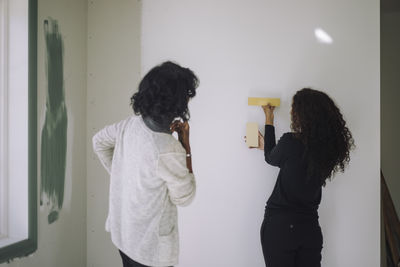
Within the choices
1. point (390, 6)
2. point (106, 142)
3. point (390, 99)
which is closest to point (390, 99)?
point (390, 99)

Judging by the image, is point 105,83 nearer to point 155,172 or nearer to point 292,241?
point 155,172

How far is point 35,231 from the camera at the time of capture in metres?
1.60

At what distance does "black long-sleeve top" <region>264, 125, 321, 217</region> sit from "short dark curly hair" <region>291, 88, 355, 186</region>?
4cm

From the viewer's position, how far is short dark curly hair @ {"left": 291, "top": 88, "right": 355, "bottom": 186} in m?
1.38

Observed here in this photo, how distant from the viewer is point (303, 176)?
55.4 inches

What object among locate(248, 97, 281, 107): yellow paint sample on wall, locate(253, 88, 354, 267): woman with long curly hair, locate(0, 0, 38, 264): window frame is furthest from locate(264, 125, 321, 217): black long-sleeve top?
locate(0, 0, 38, 264): window frame

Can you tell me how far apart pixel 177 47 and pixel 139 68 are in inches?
12.0

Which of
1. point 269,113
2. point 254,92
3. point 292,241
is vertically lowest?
point 292,241

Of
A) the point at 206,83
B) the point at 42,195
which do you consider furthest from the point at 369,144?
the point at 42,195

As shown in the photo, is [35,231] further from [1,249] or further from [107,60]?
[107,60]

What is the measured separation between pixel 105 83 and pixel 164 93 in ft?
3.81

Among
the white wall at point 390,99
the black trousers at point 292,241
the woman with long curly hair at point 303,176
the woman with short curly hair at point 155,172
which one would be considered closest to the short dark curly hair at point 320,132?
the woman with long curly hair at point 303,176

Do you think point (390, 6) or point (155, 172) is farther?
point (390, 6)

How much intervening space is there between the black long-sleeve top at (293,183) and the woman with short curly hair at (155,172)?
0.55 m
